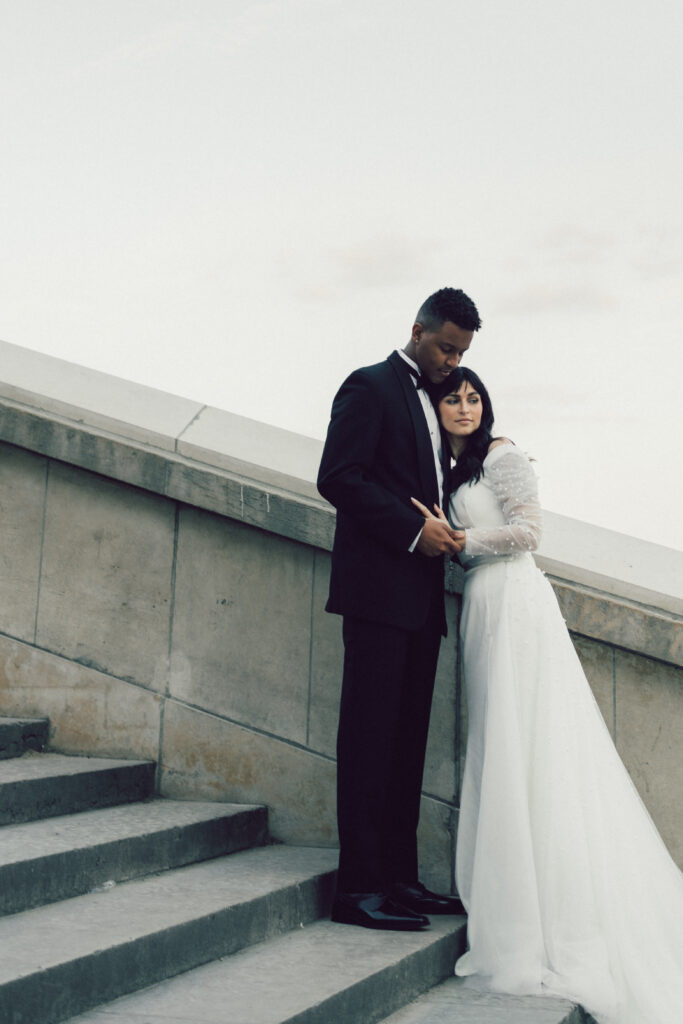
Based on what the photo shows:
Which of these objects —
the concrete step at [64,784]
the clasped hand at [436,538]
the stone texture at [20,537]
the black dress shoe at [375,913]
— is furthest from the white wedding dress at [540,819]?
the stone texture at [20,537]

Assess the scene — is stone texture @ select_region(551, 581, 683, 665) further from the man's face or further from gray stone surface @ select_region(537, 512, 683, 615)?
the man's face

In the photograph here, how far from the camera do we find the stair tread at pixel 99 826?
3553 mm

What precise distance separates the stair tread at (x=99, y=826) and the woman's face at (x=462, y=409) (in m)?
1.83

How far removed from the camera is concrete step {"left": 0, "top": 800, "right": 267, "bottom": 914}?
3.39 m

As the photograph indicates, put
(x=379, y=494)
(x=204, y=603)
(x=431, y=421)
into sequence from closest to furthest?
(x=379, y=494) → (x=431, y=421) → (x=204, y=603)

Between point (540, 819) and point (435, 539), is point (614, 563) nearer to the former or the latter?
point (435, 539)

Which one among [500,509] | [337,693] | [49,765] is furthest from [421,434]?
[49,765]

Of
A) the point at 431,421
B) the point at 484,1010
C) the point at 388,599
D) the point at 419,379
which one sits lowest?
the point at 484,1010

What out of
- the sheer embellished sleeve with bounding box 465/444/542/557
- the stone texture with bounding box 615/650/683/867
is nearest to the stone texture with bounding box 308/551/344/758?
the sheer embellished sleeve with bounding box 465/444/542/557

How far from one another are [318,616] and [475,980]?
168 cm

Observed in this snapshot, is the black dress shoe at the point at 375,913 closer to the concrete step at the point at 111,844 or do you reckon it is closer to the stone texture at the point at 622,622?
the concrete step at the point at 111,844

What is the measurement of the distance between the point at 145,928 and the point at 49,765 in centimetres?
156

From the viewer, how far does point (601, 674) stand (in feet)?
14.4

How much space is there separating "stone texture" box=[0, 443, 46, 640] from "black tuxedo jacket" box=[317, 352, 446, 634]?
1.91 metres
